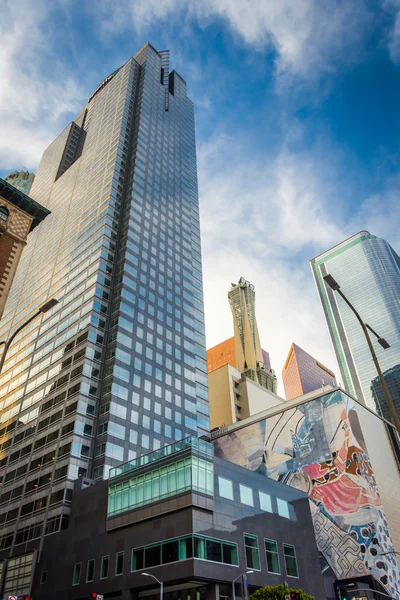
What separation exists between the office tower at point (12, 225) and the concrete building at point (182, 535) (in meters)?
26.4

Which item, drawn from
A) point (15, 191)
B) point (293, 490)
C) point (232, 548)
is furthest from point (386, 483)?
point (15, 191)

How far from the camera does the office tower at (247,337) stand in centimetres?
17538

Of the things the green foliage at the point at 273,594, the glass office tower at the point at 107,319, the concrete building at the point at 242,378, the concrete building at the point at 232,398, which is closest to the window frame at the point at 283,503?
the green foliage at the point at 273,594

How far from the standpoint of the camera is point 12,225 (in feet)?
163

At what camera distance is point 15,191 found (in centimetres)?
5144

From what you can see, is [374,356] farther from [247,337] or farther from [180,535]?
[247,337]

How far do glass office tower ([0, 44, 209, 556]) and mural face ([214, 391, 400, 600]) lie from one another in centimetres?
1521

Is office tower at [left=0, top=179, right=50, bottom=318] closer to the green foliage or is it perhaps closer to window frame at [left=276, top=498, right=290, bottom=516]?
the green foliage

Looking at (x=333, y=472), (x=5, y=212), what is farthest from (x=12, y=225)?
(x=333, y=472)

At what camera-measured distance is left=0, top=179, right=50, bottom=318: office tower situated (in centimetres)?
4631

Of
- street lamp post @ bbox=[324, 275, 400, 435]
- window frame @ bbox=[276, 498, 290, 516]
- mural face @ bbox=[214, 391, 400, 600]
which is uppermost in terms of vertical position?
mural face @ bbox=[214, 391, 400, 600]

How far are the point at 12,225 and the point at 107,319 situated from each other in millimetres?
45015

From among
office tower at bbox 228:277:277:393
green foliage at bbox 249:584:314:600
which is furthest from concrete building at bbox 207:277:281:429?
green foliage at bbox 249:584:314:600

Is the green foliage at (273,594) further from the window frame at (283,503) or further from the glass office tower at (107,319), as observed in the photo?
the glass office tower at (107,319)
